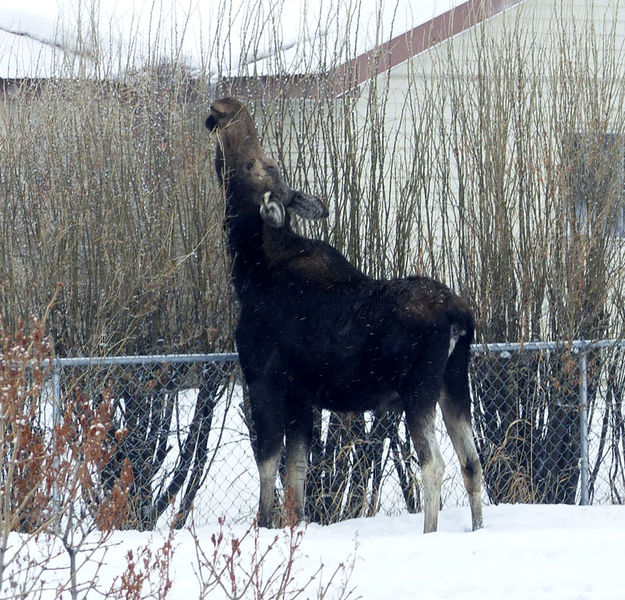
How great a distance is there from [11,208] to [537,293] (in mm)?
3666

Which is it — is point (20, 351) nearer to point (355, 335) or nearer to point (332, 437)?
point (355, 335)

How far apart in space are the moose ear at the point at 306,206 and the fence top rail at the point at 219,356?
965 mm

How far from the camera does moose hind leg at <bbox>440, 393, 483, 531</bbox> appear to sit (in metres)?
5.56

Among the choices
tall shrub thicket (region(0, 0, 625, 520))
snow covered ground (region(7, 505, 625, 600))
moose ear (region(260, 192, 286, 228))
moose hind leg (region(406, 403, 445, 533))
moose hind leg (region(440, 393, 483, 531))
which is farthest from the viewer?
tall shrub thicket (region(0, 0, 625, 520))

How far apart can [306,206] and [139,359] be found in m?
1.37

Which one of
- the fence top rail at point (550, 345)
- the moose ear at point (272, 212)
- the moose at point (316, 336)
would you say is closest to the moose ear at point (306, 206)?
the moose at point (316, 336)

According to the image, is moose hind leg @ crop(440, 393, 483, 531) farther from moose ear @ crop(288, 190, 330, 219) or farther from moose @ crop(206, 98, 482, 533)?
moose ear @ crop(288, 190, 330, 219)

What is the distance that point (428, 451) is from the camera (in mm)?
5289

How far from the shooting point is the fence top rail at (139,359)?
5.90m

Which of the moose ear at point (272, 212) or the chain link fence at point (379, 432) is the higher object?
the moose ear at point (272, 212)

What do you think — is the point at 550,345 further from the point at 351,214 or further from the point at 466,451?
the point at 351,214

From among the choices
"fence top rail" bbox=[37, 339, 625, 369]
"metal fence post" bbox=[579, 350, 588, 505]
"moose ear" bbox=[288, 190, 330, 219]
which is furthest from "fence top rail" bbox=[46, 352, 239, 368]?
"metal fence post" bbox=[579, 350, 588, 505]

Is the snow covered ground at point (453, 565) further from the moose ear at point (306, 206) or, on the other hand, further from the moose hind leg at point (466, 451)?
the moose ear at point (306, 206)

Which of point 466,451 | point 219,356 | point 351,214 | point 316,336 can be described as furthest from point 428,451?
point 351,214
